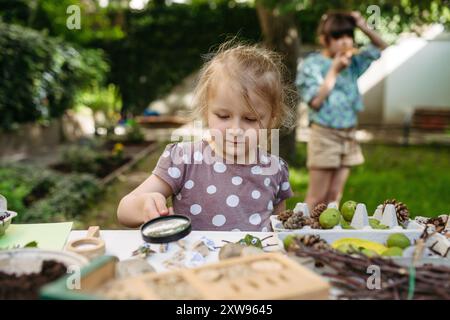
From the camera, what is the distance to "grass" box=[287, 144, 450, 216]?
5562mm

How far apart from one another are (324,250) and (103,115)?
433 inches

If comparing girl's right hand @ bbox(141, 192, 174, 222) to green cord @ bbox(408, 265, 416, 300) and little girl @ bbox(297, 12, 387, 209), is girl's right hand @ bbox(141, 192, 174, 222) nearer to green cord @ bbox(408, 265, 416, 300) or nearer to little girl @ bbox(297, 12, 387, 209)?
green cord @ bbox(408, 265, 416, 300)

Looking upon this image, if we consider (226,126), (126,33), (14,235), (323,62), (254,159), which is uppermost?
(126,33)

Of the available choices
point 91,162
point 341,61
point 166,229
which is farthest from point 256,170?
point 91,162

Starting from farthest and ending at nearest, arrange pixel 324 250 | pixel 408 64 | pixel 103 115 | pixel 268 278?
pixel 408 64
pixel 103 115
pixel 324 250
pixel 268 278

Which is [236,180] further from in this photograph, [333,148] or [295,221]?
[333,148]

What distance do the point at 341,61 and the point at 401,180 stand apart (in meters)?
3.28

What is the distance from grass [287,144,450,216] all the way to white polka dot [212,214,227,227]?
119 inches

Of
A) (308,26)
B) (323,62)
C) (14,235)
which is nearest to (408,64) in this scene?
(308,26)

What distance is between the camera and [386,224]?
1564mm

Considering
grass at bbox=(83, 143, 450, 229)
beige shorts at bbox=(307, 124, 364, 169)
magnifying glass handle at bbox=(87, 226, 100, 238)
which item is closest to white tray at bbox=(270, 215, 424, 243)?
magnifying glass handle at bbox=(87, 226, 100, 238)

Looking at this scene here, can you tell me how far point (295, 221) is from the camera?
1506 millimetres

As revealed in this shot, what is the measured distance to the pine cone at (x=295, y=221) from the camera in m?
1.49

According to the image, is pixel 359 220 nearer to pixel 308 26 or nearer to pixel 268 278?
pixel 268 278
